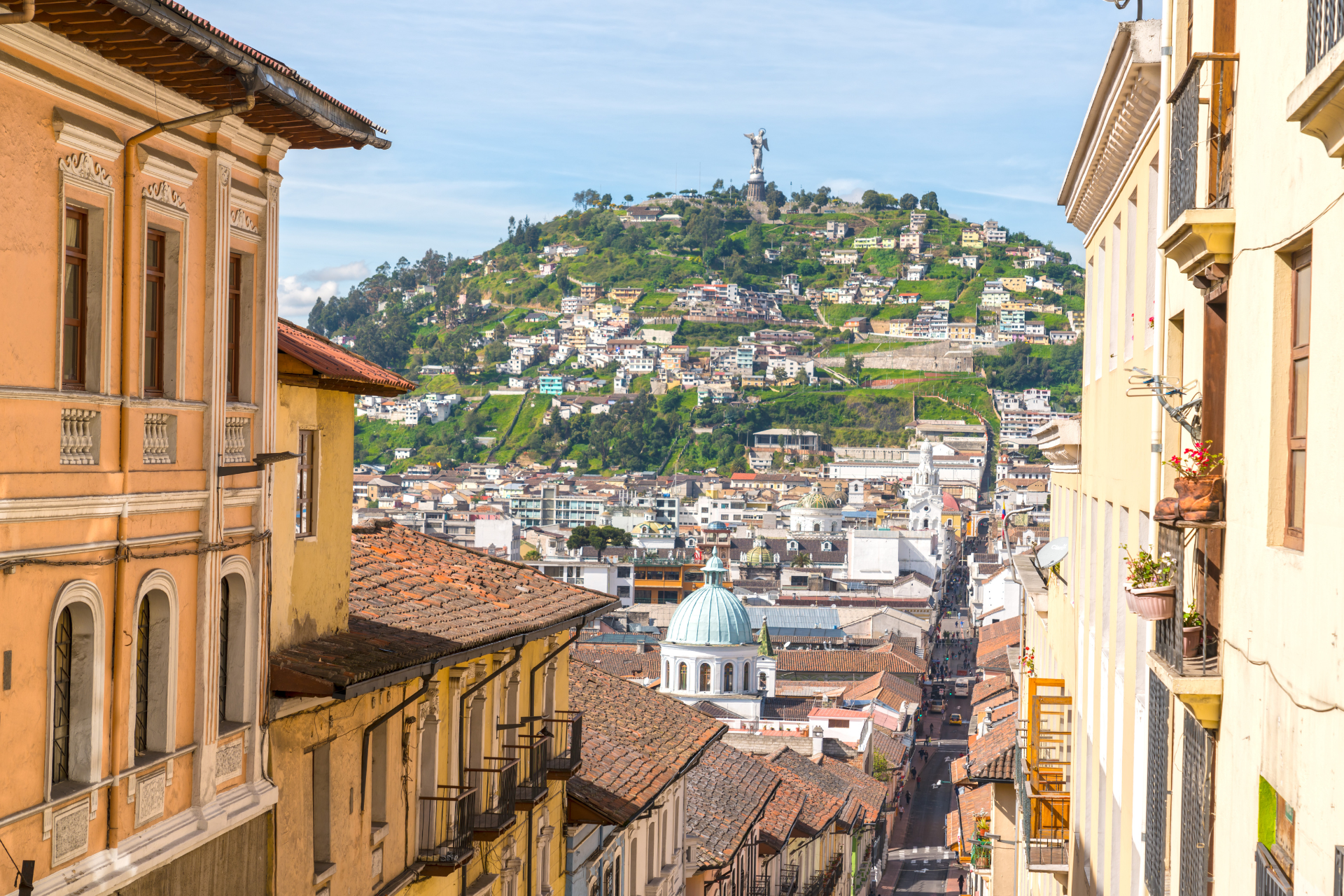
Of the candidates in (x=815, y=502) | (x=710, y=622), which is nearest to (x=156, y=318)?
(x=710, y=622)

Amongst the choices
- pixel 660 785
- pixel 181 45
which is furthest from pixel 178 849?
pixel 660 785

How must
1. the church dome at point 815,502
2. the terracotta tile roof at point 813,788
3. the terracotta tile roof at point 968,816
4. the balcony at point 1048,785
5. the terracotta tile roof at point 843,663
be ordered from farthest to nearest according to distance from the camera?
1. the church dome at point 815,502
2. the terracotta tile roof at point 843,663
3. the terracotta tile roof at point 813,788
4. the terracotta tile roof at point 968,816
5. the balcony at point 1048,785

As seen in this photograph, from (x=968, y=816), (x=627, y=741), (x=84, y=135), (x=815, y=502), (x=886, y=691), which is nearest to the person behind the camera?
(x=84, y=135)

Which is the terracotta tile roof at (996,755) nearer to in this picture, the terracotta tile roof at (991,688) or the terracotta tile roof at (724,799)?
the terracotta tile roof at (724,799)

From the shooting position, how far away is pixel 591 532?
16025 centimetres

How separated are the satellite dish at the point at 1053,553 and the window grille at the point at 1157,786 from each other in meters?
8.02

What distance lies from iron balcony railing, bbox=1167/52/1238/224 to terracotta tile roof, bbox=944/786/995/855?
105ft

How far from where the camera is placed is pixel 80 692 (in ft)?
28.0

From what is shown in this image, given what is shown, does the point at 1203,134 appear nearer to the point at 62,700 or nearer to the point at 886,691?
the point at 62,700

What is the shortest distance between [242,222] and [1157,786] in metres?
7.27

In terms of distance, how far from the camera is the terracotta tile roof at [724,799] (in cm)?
3148

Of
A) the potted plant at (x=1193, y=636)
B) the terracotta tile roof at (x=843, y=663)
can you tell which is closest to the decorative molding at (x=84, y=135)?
the potted plant at (x=1193, y=636)

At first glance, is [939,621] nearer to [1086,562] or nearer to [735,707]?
[735,707]

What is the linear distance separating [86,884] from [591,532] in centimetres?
15209
